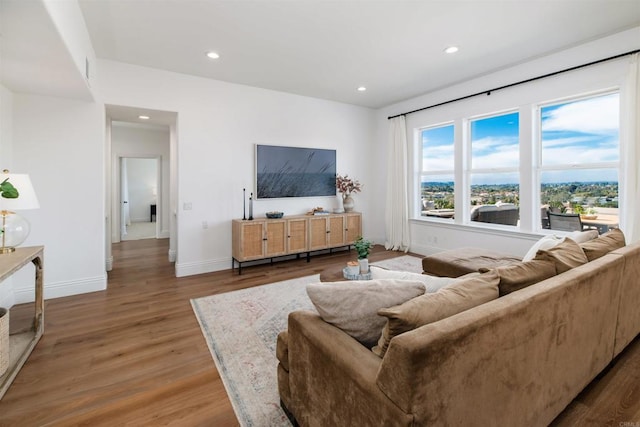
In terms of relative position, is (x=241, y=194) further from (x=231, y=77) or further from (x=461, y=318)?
(x=461, y=318)

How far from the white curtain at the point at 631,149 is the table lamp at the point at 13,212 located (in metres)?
5.57

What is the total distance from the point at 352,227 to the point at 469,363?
4550 mm

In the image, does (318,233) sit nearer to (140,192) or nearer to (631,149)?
(631,149)

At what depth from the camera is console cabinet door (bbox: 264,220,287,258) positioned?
4625mm

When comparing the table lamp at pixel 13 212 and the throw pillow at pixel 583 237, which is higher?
the table lamp at pixel 13 212

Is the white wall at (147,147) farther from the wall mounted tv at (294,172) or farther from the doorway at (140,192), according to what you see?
the wall mounted tv at (294,172)

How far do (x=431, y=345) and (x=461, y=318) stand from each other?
22 centimetres

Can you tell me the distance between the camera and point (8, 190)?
2178mm

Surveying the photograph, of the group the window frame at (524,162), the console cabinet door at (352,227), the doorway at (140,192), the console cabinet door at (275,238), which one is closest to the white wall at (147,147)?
the doorway at (140,192)

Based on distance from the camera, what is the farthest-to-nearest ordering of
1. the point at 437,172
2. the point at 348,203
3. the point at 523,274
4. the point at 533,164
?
the point at 348,203 < the point at 437,172 < the point at 533,164 < the point at 523,274

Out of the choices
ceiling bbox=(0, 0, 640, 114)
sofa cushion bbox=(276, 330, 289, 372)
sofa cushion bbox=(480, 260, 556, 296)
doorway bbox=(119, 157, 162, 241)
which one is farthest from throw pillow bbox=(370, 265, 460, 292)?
doorway bbox=(119, 157, 162, 241)

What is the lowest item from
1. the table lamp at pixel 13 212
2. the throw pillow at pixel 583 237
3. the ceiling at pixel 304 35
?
the throw pillow at pixel 583 237

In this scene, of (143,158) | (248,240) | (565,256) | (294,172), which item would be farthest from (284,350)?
(143,158)

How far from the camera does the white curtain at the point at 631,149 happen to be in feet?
10.1
